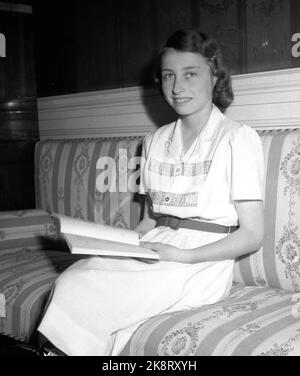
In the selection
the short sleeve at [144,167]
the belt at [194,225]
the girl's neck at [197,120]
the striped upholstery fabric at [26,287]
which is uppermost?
the girl's neck at [197,120]

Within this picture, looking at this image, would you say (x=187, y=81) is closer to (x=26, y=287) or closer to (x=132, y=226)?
(x=132, y=226)

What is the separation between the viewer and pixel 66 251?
9.52ft

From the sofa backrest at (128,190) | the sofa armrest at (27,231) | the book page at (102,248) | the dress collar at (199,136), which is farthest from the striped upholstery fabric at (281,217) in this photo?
the sofa armrest at (27,231)

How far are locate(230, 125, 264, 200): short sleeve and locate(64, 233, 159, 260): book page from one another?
41cm

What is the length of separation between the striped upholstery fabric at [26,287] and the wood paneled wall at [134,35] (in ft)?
3.64

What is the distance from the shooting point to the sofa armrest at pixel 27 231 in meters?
2.77

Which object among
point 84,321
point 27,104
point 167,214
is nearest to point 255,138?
point 167,214

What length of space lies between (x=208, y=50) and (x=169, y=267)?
33.0 inches

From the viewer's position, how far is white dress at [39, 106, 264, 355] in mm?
1700

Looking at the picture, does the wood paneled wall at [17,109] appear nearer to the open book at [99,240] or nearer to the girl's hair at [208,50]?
the girl's hair at [208,50]

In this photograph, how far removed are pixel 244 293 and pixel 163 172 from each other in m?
0.54

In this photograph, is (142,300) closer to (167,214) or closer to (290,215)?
(167,214)

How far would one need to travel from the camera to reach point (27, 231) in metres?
2.82

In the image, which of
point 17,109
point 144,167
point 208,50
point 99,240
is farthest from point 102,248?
point 17,109
